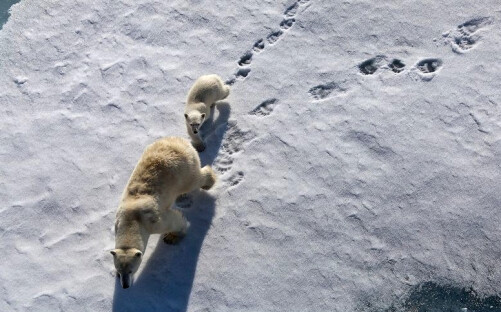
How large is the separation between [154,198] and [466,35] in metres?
3.75

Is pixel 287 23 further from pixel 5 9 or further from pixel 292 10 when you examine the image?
pixel 5 9

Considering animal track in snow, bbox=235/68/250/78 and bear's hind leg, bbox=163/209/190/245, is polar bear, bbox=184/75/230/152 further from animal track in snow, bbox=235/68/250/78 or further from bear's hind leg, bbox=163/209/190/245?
bear's hind leg, bbox=163/209/190/245

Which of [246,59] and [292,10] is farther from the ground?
[292,10]

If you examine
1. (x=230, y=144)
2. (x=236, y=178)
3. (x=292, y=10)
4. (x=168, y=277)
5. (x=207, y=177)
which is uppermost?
(x=292, y=10)

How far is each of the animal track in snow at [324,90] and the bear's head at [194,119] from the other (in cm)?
123

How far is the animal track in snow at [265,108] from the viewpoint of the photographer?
19.2 feet

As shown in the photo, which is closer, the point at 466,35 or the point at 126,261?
the point at 126,261

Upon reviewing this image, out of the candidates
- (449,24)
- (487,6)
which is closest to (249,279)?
(449,24)

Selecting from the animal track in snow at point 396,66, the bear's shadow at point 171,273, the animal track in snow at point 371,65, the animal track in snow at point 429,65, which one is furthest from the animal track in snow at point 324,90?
→ the bear's shadow at point 171,273

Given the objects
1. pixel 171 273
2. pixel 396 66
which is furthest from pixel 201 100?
pixel 396 66

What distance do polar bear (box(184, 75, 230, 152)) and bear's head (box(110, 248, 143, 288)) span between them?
1.43 metres

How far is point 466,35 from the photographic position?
614 cm

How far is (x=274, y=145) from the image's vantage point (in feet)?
18.2

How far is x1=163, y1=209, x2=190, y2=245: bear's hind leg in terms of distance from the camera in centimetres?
483
